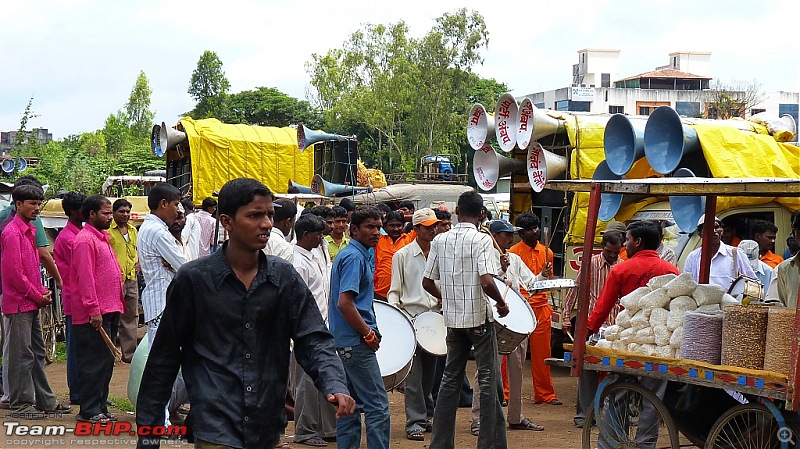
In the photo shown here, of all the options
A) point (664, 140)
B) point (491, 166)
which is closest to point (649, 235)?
point (664, 140)

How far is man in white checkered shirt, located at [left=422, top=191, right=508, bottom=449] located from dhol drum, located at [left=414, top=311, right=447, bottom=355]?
0.83 metres

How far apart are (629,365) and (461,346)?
1.30 m

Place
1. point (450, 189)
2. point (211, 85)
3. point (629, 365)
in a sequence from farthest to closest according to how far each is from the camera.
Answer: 1. point (211, 85)
2. point (450, 189)
3. point (629, 365)

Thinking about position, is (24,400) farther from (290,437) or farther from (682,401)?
(682,401)

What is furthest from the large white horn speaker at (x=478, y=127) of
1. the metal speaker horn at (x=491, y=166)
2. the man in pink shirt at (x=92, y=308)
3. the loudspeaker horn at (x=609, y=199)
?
the man in pink shirt at (x=92, y=308)

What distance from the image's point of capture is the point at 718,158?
998 cm

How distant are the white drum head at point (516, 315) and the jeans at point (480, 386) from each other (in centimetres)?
34

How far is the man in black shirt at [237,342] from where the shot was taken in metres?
3.64

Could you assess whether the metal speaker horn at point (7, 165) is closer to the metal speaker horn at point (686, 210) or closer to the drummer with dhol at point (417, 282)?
the drummer with dhol at point (417, 282)

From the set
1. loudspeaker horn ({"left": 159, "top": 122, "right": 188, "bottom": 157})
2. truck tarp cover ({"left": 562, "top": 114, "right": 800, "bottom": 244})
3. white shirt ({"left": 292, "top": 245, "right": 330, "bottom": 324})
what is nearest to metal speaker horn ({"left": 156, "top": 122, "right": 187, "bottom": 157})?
loudspeaker horn ({"left": 159, "top": 122, "right": 188, "bottom": 157})

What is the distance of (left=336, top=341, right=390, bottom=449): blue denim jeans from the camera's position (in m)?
6.05

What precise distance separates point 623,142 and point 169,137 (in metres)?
10.6

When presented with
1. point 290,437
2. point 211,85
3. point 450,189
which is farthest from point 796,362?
point 211,85

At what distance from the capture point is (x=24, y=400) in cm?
821
